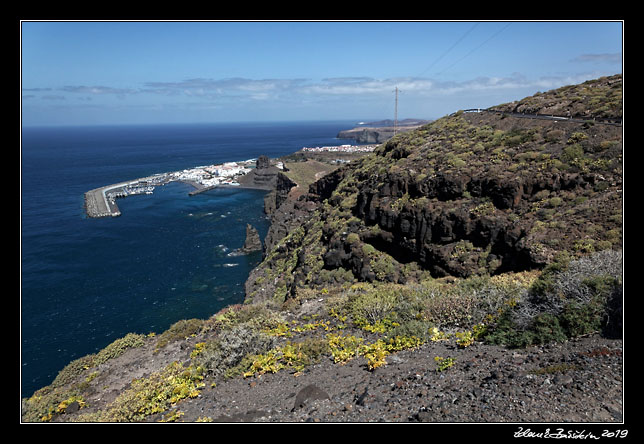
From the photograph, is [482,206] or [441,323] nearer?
[441,323]

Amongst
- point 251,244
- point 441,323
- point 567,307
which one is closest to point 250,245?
point 251,244

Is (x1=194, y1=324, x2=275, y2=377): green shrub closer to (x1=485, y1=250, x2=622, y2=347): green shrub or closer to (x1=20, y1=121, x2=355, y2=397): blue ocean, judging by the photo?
(x1=485, y1=250, x2=622, y2=347): green shrub

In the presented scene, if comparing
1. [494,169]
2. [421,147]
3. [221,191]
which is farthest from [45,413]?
[221,191]

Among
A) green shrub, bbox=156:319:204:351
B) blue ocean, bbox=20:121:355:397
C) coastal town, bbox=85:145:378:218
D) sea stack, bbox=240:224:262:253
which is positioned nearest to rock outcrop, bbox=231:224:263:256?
sea stack, bbox=240:224:262:253

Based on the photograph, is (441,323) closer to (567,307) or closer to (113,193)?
(567,307)

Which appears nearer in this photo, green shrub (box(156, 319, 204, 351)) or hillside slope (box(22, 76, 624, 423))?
hillside slope (box(22, 76, 624, 423))

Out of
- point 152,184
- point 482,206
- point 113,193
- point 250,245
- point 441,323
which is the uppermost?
point 152,184

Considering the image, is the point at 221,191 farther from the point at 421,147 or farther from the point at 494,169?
the point at 494,169

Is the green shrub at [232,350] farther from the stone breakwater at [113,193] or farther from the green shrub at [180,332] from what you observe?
the stone breakwater at [113,193]

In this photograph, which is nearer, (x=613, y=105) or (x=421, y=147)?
(x=613, y=105)

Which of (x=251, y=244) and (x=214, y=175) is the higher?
(x=214, y=175)

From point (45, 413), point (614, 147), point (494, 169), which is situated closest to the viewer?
point (45, 413)
